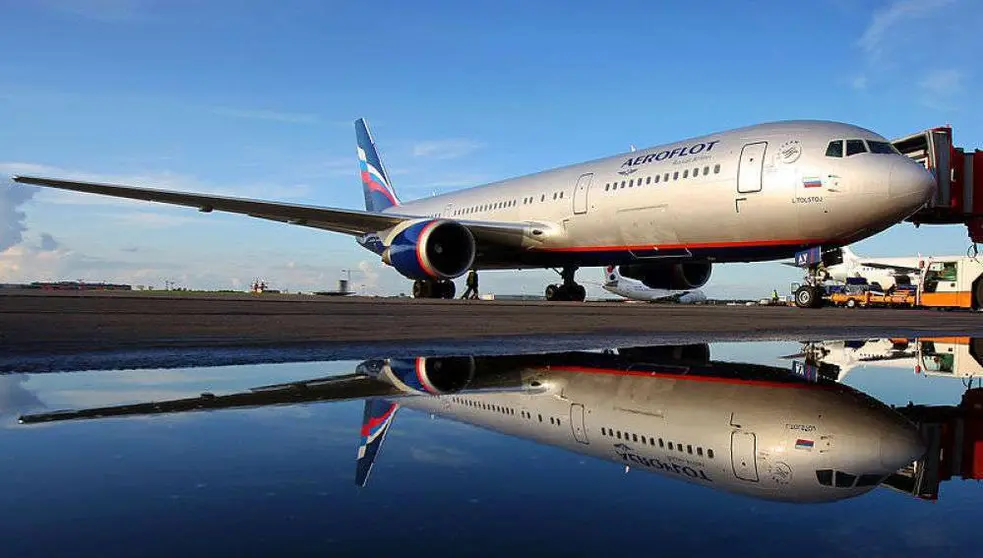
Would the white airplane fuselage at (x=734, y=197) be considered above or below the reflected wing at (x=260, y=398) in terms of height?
above

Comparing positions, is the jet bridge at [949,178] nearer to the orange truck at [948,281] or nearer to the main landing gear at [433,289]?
the orange truck at [948,281]

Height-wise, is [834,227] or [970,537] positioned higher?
[834,227]

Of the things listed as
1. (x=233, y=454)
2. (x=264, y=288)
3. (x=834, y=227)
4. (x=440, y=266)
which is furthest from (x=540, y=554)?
(x=264, y=288)

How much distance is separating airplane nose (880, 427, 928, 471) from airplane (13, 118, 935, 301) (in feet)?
35.9

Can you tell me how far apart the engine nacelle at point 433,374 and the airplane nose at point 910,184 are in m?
10.5

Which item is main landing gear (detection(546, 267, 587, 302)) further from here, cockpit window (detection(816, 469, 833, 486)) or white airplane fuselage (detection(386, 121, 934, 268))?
cockpit window (detection(816, 469, 833, 486))

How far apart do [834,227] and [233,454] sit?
489 inches

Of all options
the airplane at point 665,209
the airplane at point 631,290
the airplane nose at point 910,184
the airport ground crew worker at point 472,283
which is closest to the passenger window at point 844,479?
the airplane at point 665,209

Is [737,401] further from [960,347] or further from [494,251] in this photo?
[494,251]

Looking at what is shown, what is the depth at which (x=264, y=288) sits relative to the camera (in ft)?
155

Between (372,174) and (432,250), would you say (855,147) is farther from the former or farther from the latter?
(372,174)

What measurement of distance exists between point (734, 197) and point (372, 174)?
1999 centimetres

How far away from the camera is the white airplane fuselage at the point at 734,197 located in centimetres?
1208

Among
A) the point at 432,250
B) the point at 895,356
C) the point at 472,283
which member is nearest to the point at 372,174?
the point at 472,283
